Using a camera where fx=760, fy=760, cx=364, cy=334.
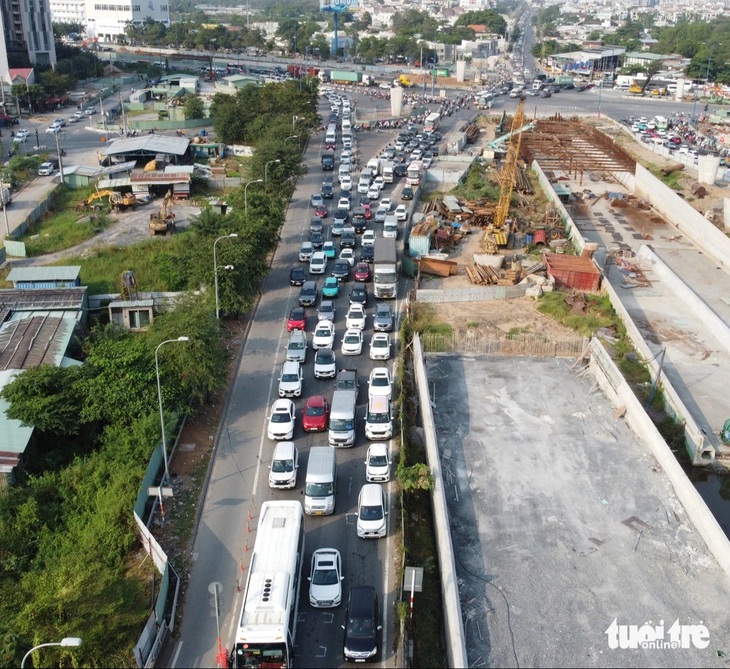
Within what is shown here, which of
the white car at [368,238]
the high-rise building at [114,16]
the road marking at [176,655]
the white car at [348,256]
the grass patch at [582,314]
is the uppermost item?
the high-rise building at [114,16]

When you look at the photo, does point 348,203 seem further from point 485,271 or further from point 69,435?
point 69,435

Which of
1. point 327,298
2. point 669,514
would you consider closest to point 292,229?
point 327,298

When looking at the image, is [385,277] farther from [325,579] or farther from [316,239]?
[325,579]

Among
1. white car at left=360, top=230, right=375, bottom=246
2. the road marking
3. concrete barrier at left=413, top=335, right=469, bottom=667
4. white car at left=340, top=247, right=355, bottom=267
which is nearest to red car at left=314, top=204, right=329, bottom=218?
white car at left=360, top=230, right=375, bottom=246

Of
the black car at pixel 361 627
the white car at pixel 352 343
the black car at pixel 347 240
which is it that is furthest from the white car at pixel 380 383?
the black car at pixel 347 240

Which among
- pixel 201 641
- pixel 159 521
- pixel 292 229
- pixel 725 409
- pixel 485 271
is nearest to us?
pixel 201 641

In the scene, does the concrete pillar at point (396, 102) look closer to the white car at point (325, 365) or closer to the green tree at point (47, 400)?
the white car at point (325, 365)

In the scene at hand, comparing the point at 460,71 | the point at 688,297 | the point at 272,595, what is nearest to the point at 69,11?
the point at 460,71
